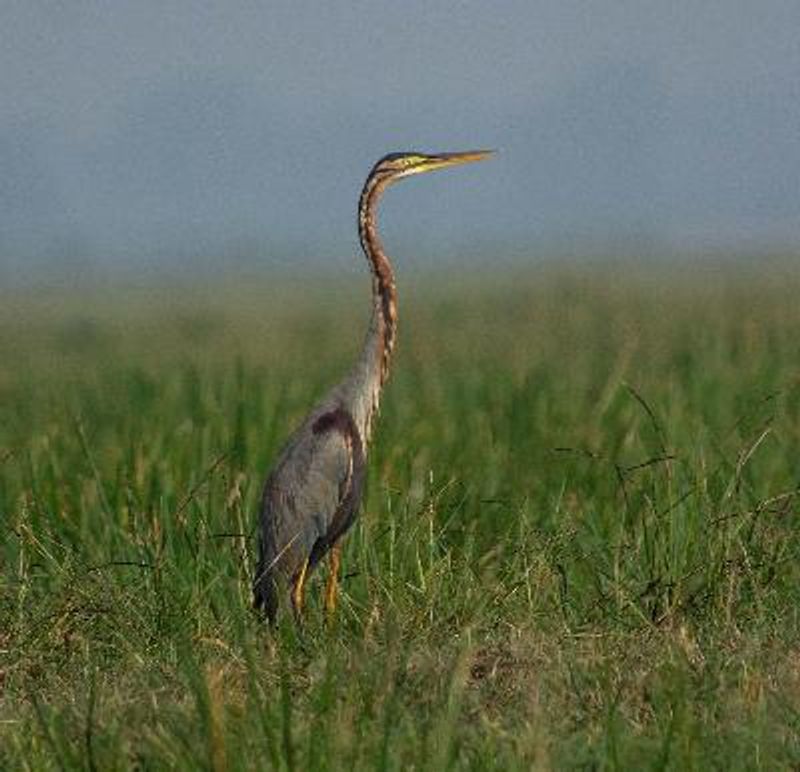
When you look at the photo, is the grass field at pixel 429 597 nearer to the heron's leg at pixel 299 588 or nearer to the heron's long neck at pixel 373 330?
the heron's leg at pixel 299 588

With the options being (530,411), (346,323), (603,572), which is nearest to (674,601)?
(603,572)

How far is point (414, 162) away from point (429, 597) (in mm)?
1866

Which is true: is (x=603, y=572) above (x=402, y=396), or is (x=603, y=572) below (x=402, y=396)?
above

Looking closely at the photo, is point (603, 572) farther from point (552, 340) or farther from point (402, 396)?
point (552, 340)

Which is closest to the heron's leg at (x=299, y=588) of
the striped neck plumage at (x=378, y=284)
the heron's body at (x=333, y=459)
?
the heron's body at (x=333, y=459)

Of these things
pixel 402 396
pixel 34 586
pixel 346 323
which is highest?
pixel 34 586

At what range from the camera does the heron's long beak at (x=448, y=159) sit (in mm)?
7805

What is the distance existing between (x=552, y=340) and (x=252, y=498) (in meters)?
28.5

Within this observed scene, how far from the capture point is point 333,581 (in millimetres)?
7207

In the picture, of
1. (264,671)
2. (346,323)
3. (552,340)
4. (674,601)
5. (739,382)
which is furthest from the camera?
(346,323)

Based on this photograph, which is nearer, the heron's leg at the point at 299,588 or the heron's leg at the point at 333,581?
the heron's leg at the point at 333,581

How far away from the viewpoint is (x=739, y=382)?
539 inches

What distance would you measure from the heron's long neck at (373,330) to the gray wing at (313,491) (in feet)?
0.26

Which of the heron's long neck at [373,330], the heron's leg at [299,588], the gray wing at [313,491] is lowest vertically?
the heron's leg at [299,588]
